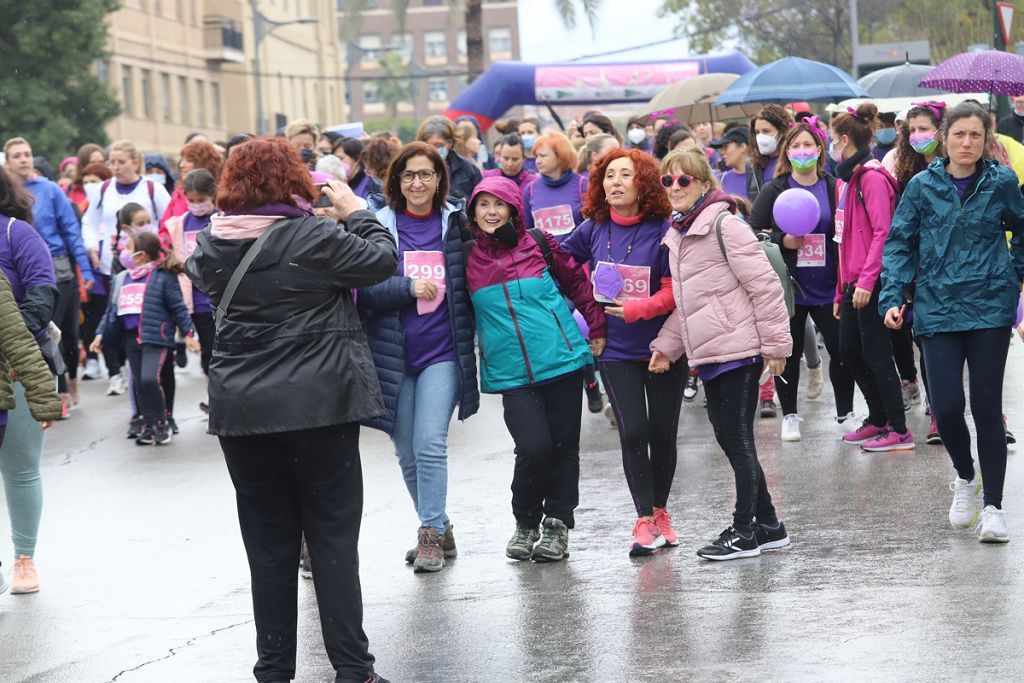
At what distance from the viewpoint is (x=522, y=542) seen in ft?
25.8

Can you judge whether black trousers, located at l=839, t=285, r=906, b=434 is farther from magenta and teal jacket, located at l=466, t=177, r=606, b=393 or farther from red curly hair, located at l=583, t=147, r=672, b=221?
magenta and teal jacket, located at l=466, t=177, r=606, b=393

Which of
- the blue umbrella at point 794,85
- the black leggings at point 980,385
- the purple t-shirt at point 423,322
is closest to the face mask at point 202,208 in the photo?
the purple t-shirt at point 423,322

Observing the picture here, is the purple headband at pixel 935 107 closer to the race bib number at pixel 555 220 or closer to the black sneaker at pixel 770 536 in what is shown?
the race bib number at pixel 555 220

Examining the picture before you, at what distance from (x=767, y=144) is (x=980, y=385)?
4.47 m

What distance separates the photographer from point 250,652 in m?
6.55

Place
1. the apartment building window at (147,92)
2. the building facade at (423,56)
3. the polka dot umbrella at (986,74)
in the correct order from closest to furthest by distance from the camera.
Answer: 1. the polka dot umbrella at (986,74)
2. the apartment building window at (147,92)
3. the building facade at (423,56)

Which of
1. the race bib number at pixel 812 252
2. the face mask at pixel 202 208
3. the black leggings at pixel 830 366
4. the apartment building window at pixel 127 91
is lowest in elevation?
the black leggings at pixel 830 366

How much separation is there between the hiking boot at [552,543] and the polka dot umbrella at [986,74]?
5880 mm

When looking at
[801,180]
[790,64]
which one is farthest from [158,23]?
[801,180]

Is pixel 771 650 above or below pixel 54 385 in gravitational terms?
below

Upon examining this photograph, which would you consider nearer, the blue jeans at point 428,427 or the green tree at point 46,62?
the blue jeans at point 428,427

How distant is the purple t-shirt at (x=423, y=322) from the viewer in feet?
25.0

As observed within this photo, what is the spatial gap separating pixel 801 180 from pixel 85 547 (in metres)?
4.91

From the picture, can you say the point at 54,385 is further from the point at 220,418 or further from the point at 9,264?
the point at 220,418
